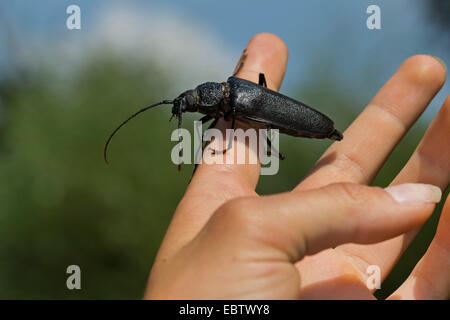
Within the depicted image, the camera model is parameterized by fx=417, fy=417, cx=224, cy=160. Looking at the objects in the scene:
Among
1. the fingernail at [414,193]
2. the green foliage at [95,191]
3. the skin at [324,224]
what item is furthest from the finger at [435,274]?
the green foliage at [95,191]

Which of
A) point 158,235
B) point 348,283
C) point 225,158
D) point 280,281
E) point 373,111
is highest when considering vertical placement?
point 373,111

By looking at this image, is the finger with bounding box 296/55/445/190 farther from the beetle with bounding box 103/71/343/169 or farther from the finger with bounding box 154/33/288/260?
the finger with bounding box 154/33/288/260

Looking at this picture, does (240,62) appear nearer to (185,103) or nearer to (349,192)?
(185,103)

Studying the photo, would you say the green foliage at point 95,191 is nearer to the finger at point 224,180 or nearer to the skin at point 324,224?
the finger at point 224,180

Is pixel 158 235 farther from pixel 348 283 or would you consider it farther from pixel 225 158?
pixel 348 283

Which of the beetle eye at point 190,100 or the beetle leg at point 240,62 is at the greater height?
the beetle leg at point 240,62

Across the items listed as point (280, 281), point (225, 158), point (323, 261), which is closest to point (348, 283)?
point (323, 261)

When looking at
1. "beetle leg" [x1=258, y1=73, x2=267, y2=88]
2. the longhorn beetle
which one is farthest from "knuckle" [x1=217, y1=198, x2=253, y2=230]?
"beetle leg" [x1=258, y1=73, x2=267, y2=88]
